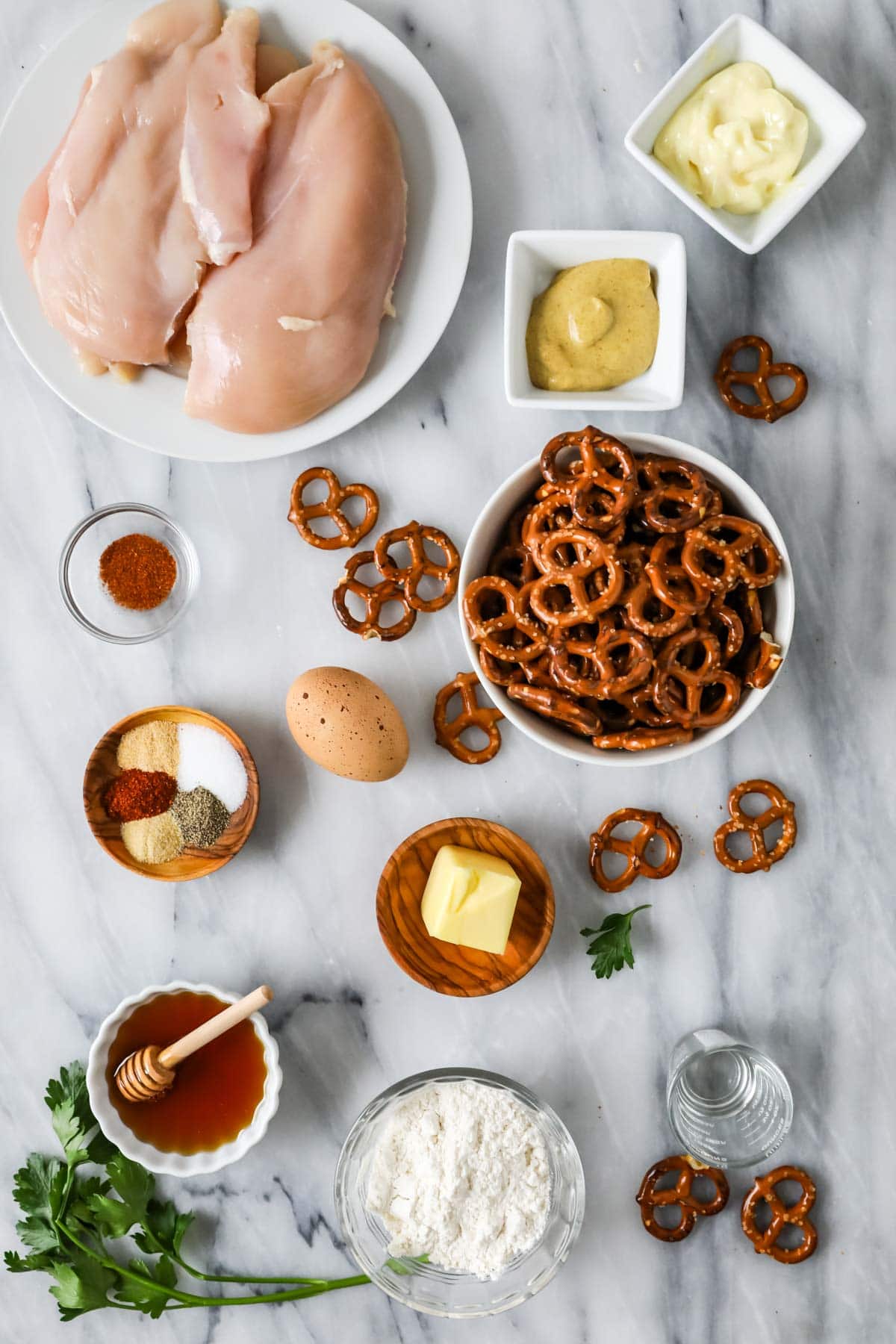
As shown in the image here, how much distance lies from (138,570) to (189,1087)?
0.91 metres

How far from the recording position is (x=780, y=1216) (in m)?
1.88

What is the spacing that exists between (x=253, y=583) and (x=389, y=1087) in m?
0.91

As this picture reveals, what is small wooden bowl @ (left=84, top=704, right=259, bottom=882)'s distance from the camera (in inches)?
72.9

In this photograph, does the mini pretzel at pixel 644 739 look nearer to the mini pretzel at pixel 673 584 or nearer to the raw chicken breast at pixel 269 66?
the mini pretzel at pixel 673 584

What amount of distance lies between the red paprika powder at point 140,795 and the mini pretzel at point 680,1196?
3.52ft

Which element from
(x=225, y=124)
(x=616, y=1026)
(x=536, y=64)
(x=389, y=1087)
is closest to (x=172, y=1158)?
(x=389, y=1087)

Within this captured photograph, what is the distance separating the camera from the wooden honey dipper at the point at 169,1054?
1774 millimetres

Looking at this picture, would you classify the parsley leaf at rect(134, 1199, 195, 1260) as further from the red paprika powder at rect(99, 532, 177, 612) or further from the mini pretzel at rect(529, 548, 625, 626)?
the mini pretzel at rect(529, 548, 625, 626)

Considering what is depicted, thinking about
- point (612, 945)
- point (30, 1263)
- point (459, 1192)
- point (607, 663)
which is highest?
point (607, 663)

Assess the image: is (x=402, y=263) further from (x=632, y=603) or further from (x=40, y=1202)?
(x=40, y=1202)

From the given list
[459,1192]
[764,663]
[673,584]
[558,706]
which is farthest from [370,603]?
[459,1192]

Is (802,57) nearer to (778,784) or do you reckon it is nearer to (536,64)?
(536,64)

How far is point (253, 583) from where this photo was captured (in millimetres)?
1927

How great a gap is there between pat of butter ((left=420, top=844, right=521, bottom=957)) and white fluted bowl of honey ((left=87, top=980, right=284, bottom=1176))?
0.39m
